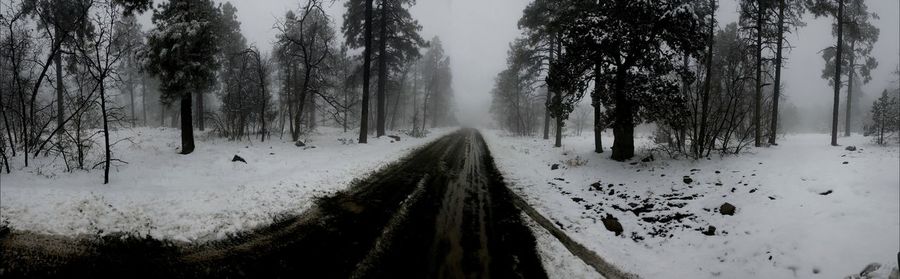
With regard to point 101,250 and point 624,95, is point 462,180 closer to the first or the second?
point 624,95

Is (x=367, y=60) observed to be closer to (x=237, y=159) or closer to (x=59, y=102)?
(x=237, y=159)

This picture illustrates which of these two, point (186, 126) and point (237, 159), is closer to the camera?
point (237, 159)

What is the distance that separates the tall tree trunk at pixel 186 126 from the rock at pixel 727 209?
594 inches

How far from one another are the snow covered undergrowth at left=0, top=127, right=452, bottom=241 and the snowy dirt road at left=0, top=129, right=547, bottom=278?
0.39m

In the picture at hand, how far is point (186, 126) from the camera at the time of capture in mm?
13094

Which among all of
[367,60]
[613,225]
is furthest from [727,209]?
[367,60]

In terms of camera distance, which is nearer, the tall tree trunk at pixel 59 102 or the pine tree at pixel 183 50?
the tall tree trunk at pixel 59 102

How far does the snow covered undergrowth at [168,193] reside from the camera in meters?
5.42

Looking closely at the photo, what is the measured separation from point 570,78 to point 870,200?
26.2 feet

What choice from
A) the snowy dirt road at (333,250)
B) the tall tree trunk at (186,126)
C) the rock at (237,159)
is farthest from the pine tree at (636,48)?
the tall tree trunk at (186,126)

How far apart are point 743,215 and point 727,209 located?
388 mm

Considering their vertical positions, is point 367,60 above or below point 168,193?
above

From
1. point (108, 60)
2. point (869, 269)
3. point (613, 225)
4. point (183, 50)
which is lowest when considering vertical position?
point (613, 225)

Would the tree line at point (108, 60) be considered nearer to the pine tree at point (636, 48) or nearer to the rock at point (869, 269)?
the pine tree at point (636, 48)
